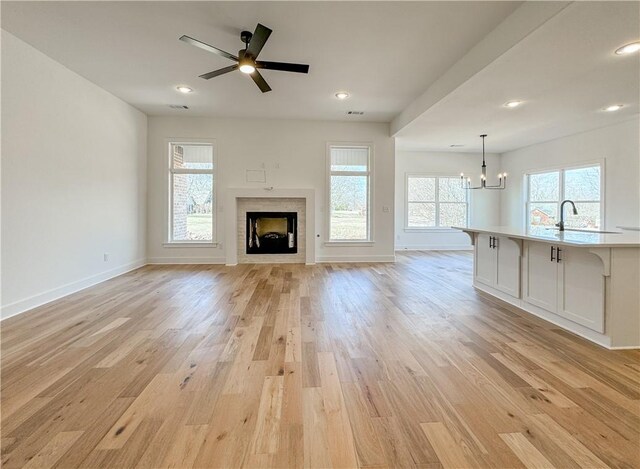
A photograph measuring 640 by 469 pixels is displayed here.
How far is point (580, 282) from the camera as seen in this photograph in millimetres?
2625

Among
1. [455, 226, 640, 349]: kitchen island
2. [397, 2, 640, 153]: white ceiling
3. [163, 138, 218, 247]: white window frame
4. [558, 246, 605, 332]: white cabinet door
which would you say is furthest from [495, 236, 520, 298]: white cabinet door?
[163, 138, 218, 247]: white window frame

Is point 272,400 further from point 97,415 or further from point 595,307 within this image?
point 595,307

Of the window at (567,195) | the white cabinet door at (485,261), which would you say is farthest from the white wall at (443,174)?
the white cabinet door at (485,261)

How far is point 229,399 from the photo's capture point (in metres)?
1.69


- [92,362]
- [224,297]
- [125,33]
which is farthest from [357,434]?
[125,33]

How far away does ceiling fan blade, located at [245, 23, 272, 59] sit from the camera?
274 cm

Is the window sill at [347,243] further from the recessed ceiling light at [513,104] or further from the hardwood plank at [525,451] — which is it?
the hardwood plank at [525,451]

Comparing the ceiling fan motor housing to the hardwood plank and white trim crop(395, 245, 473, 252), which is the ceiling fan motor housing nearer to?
the hardwood plank

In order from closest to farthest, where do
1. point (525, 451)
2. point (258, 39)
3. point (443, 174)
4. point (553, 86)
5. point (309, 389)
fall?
1. point (525, 451)
2. point (309, 389)
3. point (258, 39)
4. point (553, 86)
5. point (443, 174)

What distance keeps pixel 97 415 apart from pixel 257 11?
3346 mm

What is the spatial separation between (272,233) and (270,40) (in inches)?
151

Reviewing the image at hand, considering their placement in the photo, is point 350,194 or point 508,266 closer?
point 508,266

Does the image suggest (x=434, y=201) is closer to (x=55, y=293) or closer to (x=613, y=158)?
(x=613, y=158)

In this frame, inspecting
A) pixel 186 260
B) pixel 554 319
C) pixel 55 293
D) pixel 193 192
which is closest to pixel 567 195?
pixel 554 319
